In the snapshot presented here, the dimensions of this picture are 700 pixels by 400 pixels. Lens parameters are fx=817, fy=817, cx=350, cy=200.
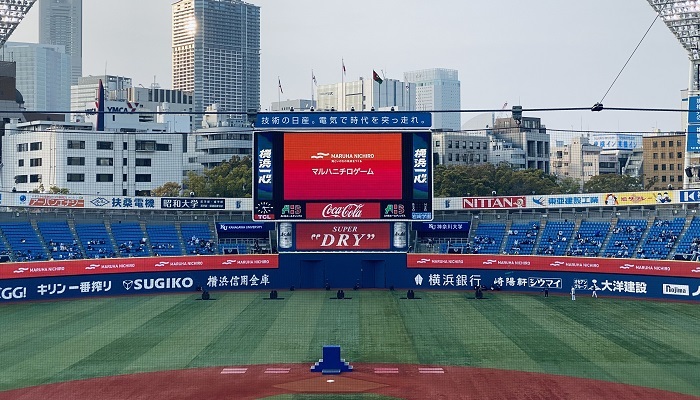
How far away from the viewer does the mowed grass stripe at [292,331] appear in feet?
128

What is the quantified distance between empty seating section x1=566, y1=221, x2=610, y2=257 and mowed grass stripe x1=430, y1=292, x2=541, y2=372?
37.3ft

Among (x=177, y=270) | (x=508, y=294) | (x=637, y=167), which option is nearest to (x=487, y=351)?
(x=508, y=294)

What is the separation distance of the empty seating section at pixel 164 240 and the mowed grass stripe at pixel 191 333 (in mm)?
7760

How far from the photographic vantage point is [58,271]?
5734 cm

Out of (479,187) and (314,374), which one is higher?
(479,187)

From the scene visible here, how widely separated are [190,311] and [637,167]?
458 ft

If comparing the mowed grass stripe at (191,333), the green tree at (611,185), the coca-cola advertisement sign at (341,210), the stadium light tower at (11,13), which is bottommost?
the mowed grass stripe at (191,333)

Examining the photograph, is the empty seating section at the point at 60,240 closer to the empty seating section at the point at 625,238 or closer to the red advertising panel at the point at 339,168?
the red advertising panel at the point at 339,168

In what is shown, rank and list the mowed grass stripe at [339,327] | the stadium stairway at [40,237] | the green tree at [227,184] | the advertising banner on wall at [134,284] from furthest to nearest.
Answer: the green tree at [227,184] → the stadium stairway at [40,237] → the advertising banner on wall at [134,284] → the mowed grass stripe at [339,327]

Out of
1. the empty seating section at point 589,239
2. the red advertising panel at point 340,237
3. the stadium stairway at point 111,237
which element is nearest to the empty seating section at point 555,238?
the empty seating section at point 589,239

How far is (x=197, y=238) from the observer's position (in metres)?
68.4

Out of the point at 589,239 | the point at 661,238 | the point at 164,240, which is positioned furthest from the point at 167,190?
the point at 661,238

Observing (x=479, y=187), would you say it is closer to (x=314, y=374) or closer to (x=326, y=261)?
(x=326, y=261)

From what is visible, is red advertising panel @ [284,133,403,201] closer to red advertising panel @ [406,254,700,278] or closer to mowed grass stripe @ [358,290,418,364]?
red advertising panel @ [406,254,700,278]
